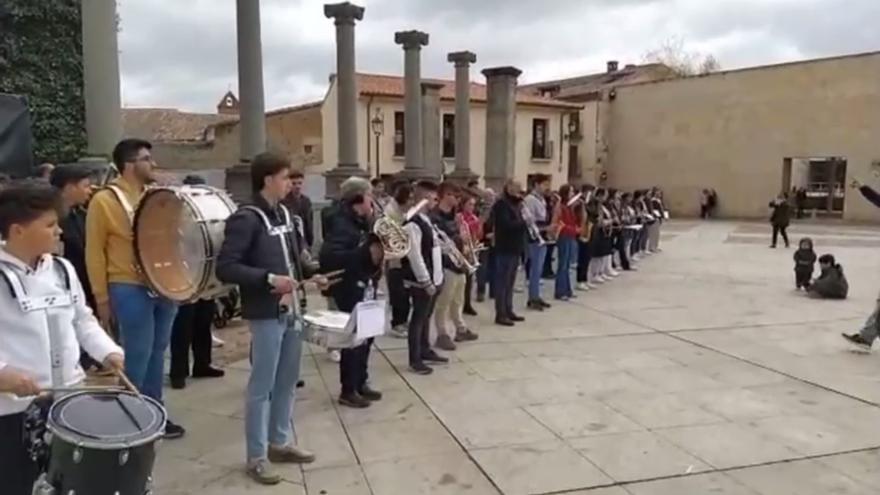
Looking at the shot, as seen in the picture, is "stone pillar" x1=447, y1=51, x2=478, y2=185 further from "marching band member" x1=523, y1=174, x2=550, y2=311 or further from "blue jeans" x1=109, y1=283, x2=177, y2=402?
"blue jeans" x1=109, y1=283, x2=177, y2=402

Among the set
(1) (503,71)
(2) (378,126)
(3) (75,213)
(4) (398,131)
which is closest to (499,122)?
(1) (503,71)

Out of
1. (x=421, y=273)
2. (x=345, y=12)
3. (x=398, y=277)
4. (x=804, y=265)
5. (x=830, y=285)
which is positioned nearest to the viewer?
(x=421, y=273)

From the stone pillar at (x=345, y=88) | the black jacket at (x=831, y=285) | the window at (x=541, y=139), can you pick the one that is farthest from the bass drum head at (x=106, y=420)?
the window at (x=541, y=139)

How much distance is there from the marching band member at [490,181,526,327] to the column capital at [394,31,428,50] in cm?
939

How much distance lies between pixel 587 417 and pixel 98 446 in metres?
3.63

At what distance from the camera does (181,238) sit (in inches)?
159

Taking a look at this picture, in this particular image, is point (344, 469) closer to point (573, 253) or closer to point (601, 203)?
point (573, 253)

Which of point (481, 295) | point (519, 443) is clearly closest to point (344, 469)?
point (519, 443)

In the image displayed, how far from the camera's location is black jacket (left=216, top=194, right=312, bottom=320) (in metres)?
3.60

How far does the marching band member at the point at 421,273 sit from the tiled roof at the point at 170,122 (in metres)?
34.3

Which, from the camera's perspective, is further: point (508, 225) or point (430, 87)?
point (430, 87)

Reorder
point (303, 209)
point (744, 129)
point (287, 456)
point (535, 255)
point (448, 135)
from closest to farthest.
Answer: point (287, 456), point (303, 209), point (535, 255), point (744, 129), point (448, 135)

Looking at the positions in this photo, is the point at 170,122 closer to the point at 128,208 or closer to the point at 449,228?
the point at 449,228

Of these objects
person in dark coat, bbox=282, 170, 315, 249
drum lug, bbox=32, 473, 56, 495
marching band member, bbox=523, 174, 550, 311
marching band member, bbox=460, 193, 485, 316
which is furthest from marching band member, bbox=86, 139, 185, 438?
marching band member, bbox=523, 174, 550, 311
